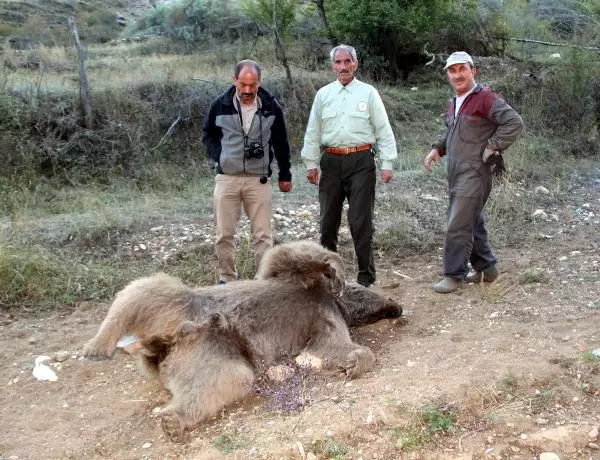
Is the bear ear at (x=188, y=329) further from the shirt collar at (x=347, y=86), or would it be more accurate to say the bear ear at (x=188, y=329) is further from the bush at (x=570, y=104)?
the bush at (x=570, y=104)

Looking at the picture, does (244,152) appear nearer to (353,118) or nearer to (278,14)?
(353,118)

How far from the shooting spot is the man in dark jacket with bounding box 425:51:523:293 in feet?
17.5

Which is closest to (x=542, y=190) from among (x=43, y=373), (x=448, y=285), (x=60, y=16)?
(x=448, y=285)

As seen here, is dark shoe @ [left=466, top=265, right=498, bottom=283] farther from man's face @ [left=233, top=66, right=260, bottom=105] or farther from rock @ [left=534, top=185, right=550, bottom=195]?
rock @ [left=534, top=185, right=550, bottom=195]

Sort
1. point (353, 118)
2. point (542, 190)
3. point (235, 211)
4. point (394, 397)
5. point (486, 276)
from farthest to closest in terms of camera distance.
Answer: point (542, 190), point (486, 276), point (235, 211), point (353, 118), point (394, 397)

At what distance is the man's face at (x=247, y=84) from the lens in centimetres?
532

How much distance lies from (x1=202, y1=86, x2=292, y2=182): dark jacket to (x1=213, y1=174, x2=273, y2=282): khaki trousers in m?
0.12

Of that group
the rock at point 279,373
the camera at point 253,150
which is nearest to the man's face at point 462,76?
the camera at point 253,150

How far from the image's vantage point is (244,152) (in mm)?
5547

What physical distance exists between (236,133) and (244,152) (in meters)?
0.18

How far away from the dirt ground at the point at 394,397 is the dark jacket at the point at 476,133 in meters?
1.13

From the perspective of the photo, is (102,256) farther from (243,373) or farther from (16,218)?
(243,373)

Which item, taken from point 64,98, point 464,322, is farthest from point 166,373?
point 64,98

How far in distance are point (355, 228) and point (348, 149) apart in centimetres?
75
